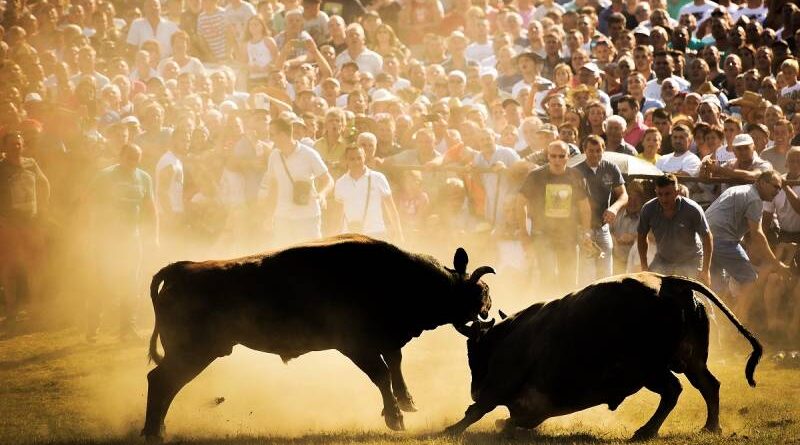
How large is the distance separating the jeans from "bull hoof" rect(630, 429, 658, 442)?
15.9 ft

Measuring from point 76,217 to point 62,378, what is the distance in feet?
10.1

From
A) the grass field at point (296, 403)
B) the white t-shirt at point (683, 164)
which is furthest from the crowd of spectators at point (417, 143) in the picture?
the grass field at point (296, 403)

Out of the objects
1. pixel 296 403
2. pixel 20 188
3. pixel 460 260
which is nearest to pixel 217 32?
pixel 20 188

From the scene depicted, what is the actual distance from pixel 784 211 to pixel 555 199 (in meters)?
2.70

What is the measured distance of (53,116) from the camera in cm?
1664

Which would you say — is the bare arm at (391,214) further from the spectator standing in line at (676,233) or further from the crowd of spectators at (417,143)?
the spectator standing in line at (676,233)

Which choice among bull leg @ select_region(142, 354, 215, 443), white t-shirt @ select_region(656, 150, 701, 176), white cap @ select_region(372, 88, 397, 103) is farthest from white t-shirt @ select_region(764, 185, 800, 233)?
bull leg @ select_region(142, 354, 215, 443)

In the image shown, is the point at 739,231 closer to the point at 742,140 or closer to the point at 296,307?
the point at 742,140

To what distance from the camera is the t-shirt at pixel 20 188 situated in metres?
14.8

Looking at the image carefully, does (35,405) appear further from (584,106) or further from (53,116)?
(584,106)

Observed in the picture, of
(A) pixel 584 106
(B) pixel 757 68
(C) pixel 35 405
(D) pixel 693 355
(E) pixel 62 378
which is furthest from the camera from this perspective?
(B) pixel 757 68

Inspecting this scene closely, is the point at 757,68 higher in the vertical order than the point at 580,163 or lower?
higher

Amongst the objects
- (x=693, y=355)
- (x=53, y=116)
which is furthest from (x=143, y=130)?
(x=693, y=355)

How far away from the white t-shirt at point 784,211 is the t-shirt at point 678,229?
177 centimetres
